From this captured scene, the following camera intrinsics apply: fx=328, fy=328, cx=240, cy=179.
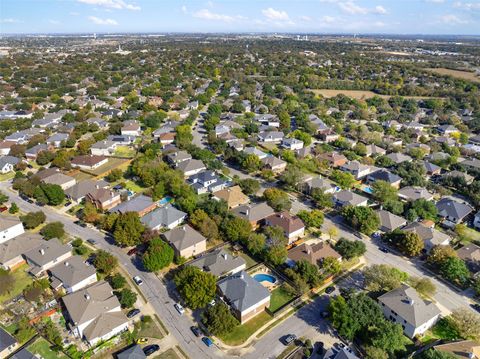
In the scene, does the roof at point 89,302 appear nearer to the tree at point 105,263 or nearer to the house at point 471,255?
the tree at point 105,263

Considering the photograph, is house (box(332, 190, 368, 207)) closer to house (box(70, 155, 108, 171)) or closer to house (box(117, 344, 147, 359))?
house (box(117, 344, 147, 359))

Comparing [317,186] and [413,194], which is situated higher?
[317,186]

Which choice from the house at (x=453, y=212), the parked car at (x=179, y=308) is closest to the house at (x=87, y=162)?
the parked car at (x=179, y=308)

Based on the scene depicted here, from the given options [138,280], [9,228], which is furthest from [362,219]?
[9,228]

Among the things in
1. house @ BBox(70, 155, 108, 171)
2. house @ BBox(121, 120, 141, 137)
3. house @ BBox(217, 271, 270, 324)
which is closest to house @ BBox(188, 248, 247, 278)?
house @ BBox(217, 271, 270, 324)

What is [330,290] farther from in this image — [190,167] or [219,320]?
[190,167]
